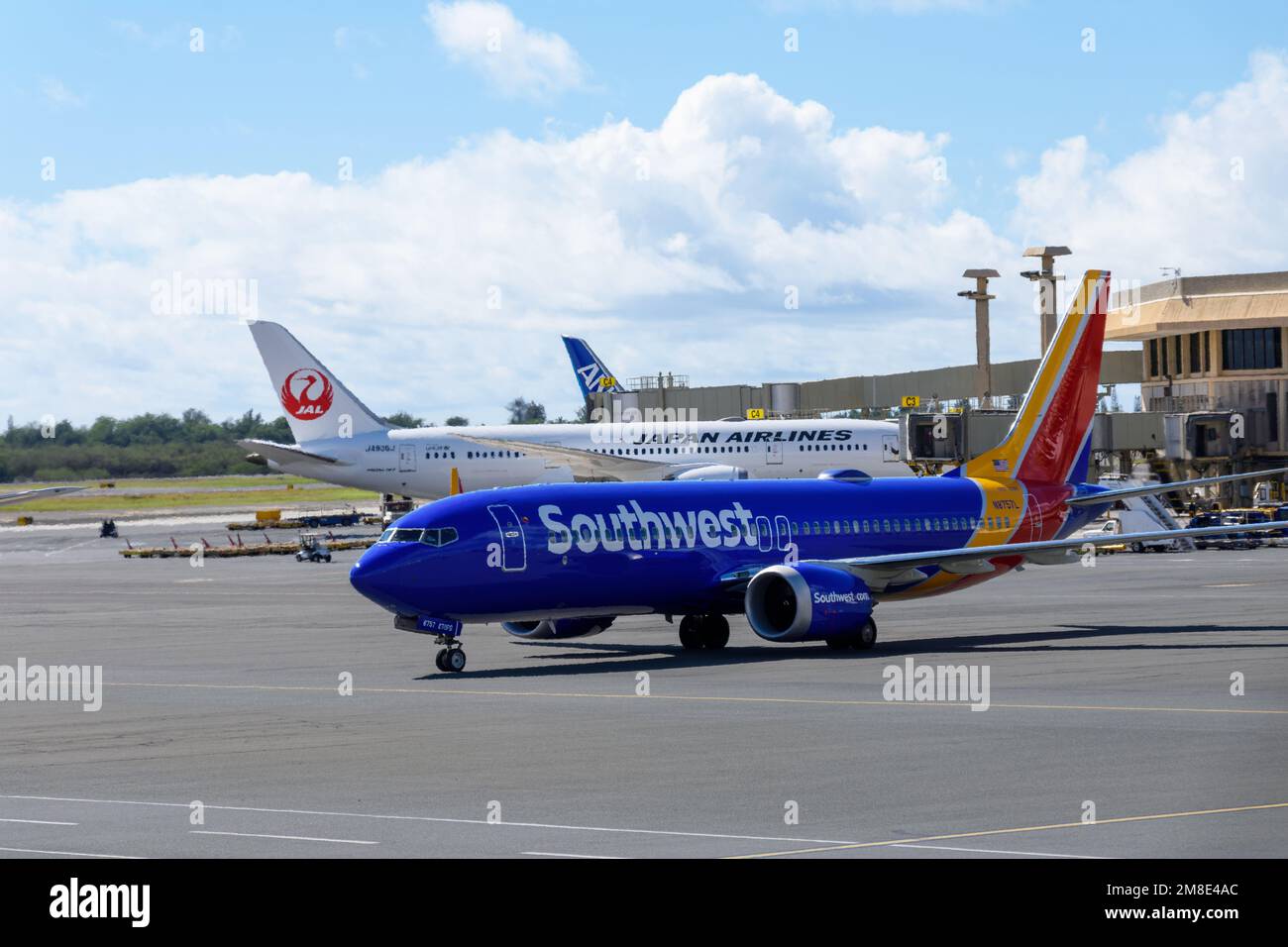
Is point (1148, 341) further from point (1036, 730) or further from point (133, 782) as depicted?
point (133, 782)

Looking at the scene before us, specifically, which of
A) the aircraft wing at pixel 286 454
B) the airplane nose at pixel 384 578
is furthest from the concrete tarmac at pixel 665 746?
the aircraft wing at pixel 286 454

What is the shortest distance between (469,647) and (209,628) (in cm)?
1151

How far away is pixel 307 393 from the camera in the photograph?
92188 mm

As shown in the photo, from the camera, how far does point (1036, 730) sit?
78.1 feet

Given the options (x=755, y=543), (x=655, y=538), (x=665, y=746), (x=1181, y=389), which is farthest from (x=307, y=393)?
(x=665, y=746)

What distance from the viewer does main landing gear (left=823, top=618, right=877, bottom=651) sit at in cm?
3659

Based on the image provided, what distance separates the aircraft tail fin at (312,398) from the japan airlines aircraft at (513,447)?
0.17ft

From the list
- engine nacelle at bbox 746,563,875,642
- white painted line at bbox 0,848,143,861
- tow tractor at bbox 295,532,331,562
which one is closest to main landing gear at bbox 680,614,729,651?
engine nacelle at bbox 746,563,875,642

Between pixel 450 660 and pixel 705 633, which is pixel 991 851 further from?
pixel 705 633

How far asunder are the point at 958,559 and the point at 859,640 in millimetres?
3386

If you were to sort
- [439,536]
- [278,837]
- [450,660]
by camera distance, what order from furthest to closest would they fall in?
[450,660], [439,536], [278,837]
